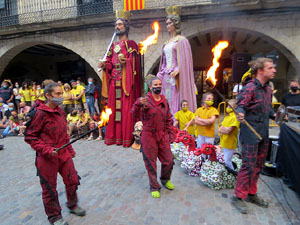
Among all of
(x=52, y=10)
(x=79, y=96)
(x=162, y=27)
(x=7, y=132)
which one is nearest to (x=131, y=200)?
(x=79, y=96)

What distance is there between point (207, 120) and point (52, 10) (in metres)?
9.04

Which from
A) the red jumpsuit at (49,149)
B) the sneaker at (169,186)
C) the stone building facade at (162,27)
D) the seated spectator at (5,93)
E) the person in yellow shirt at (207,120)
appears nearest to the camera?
the red jumpsuit at (49,149)

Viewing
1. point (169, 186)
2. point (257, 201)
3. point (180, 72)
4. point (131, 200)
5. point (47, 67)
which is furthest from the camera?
point (47, 67)

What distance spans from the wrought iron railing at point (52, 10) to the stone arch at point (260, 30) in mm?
3715

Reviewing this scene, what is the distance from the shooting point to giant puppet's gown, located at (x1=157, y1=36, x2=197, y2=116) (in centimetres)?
488

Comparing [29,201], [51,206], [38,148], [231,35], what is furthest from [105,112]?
[231,35]

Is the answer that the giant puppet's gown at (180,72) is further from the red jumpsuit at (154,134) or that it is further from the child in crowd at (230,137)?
the red jumpsuit at (154,134)

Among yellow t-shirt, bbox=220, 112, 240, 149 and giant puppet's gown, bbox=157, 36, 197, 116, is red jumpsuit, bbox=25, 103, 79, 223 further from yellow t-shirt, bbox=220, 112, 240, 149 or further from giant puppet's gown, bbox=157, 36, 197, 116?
giant puppet's gown, bbox=157, 36, 197, 116

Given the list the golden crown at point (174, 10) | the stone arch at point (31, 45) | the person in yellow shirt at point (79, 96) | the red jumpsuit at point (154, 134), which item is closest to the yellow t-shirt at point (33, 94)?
the stone arch at point (31, 45)

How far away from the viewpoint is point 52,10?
9297 millimetres

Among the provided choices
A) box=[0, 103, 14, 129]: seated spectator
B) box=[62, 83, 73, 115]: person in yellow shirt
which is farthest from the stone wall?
box=[0, 103, 14, 129]: seated spectator

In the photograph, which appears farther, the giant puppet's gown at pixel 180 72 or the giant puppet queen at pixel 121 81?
the giant puppet queen at pixel 121 81

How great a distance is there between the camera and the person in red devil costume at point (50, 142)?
229cm

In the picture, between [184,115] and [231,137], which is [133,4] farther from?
[231,137]
